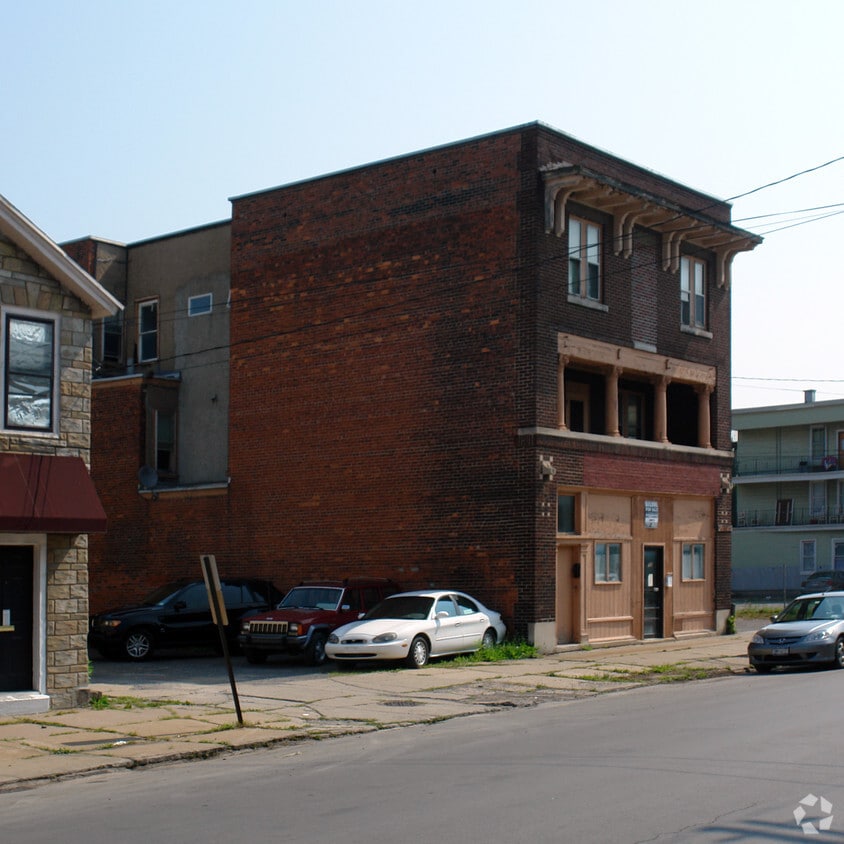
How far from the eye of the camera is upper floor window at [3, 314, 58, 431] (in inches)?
678

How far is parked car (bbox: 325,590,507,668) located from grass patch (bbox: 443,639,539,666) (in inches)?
7.0

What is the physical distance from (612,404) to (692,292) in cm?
502

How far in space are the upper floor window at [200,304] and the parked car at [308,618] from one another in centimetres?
1048

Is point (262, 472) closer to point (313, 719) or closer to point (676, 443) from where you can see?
point (676, 443)

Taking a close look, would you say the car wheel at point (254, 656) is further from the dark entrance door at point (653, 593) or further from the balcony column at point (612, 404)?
the dark entrance door at point (653, 593)

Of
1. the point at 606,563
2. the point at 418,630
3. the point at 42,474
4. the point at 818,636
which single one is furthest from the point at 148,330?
the point at 818,636

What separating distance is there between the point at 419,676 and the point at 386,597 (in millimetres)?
4159

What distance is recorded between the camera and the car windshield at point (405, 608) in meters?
23.5

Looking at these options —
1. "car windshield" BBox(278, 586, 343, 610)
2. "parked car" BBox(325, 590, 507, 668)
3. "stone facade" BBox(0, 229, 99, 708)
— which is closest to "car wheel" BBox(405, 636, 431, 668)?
"parked car" BBox(325, 590, 507, 668)

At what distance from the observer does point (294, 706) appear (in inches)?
693

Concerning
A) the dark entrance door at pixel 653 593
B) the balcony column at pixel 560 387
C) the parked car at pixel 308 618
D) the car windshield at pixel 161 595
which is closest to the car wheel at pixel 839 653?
the dark entrance door at pixel 653 593

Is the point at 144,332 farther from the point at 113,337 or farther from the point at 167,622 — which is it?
the point at 167,622

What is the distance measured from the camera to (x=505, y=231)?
26.4 metres

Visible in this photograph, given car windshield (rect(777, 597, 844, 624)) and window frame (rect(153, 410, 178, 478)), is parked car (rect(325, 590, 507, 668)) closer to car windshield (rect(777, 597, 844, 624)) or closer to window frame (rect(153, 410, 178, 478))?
car windshield (rect(777, 597, 844, 624))
